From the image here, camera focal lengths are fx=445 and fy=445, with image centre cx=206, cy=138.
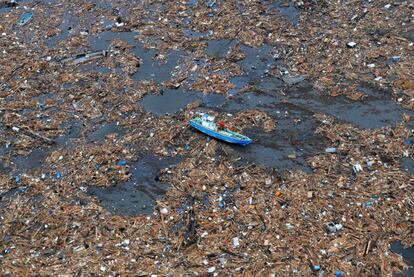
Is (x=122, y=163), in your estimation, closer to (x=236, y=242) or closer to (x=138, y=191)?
(x=138, y=191)

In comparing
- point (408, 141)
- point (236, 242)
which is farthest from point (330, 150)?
point (236, 242)

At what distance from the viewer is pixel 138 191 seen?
639 cm

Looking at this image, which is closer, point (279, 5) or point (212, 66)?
point (212, 66)

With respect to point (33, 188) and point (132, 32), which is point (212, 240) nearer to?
point (33, 188)

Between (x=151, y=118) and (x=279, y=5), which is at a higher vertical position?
(x=279, y=5)

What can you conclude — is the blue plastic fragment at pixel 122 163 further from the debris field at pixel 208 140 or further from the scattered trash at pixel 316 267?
the scattered trash at pixel 316 267

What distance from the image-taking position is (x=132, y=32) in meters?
9.49

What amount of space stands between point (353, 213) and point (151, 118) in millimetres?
3559

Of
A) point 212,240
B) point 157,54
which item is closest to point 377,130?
point 212,240

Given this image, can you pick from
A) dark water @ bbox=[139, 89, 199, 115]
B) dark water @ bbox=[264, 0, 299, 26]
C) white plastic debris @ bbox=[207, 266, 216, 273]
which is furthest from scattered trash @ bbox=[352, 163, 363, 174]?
dark water @ bbox=[264, 0, 299, 26]

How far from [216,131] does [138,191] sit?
1510 mm

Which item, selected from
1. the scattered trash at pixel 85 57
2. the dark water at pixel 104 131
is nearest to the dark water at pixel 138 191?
the dark water at pixel 104 131

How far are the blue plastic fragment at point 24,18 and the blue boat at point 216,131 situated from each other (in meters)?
5.44

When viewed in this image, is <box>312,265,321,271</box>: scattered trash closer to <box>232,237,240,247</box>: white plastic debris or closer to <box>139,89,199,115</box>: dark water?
<box>232,237,240,247</box>: white plastic debris
